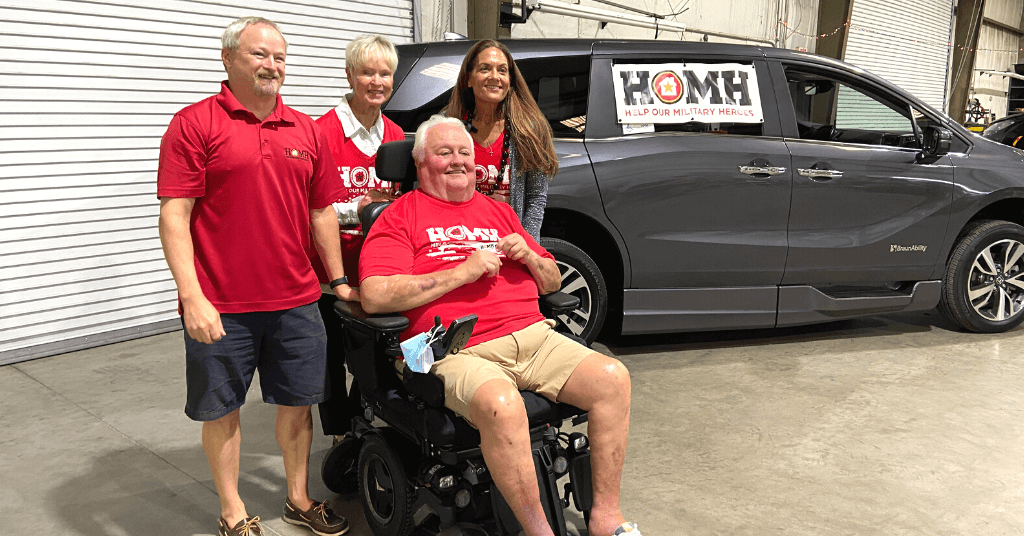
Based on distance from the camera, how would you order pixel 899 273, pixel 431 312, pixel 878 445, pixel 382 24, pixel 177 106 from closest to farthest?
1. pixel 431 312
2. pixel 878 445
3. pixel 899 273
4. pixel 177 106
5. pixel 382 24

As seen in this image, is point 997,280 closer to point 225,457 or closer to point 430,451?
point 430,451

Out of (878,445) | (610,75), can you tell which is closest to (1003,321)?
(878,445)

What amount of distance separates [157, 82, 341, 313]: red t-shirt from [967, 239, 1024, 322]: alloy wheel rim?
4.11 metres

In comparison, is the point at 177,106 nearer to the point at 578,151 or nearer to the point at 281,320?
the point at 578,151

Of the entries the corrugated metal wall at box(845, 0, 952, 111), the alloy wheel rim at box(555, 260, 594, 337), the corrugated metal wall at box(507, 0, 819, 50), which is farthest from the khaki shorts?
the corrugated metal wall at box(845, 0, 952, 111)

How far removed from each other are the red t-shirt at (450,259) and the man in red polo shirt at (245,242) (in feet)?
0.56

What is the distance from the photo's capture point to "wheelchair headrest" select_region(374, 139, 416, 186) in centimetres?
256

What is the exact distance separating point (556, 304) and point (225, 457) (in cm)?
112

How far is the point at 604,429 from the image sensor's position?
2.26m

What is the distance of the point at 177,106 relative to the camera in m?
4.98

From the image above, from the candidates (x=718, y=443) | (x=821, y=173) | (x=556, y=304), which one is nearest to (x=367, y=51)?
(x=556, y=304)

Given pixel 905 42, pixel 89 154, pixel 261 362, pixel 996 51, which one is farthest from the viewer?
pixel 996 51

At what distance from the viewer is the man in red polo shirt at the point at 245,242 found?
205 cm

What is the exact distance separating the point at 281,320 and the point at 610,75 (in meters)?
2.42
